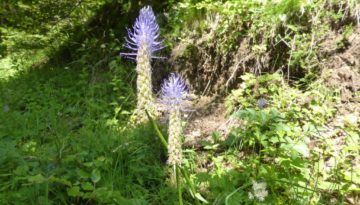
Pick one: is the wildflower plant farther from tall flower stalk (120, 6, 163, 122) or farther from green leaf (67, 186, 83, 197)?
green leaf (67, 186, 83, 197)

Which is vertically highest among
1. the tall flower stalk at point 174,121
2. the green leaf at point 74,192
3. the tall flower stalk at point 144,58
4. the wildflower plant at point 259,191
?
the tall flower stalk at point 144,58

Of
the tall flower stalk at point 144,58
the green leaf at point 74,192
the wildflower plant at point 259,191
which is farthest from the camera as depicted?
the green leaf at point 74,192

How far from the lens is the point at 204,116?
3693 mm

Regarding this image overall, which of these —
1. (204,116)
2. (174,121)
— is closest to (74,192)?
(174,121)

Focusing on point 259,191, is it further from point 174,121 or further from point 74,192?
point 74,192

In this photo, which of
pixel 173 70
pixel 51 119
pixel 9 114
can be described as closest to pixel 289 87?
pixel 173 70

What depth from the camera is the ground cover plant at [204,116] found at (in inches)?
84.3

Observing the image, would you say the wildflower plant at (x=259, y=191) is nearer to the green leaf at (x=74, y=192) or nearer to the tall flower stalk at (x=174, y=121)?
the tall flower stalk at (x=174, y=121)

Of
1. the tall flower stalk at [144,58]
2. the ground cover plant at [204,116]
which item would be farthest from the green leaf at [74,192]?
the tall flower stalk at [144,58]

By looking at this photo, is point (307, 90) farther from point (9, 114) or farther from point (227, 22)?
point (9, 114)

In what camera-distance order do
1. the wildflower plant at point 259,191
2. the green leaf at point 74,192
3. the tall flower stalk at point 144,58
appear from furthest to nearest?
the green leaf at point 74,192, the wildflower plant at point 259,191, the tall flower stalk at point 144,58

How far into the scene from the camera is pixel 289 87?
3.35m

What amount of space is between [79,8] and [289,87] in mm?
4246

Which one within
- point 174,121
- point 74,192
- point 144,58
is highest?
point 144,58
